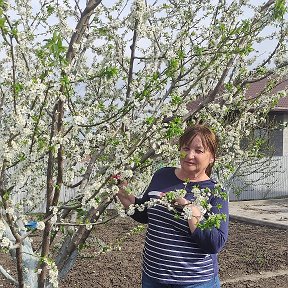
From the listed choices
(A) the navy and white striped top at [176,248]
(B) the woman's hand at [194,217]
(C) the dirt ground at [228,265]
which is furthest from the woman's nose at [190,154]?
(C) the dirt ground at [228,265]

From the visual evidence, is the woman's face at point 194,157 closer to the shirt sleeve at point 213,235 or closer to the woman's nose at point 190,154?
the woman's nose at point 190,154

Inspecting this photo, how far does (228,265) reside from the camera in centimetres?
704

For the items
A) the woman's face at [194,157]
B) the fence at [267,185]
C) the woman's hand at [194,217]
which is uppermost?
the woman's face at [194,157]

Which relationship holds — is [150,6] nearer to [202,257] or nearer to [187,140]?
[187,140]

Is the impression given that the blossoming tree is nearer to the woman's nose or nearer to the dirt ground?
the woman's nose

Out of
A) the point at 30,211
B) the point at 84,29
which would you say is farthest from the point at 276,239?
the point at 84,29

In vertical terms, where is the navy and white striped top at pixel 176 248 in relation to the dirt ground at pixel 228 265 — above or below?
above

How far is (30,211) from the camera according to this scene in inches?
139

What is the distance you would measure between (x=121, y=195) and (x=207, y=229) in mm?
518

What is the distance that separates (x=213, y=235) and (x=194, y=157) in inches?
16.9

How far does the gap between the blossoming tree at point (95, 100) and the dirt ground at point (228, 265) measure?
231 cm

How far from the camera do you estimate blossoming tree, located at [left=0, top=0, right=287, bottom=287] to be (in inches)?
98.3

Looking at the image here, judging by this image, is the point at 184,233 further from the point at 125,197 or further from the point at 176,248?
the point at 125,197

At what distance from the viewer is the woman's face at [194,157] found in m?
2.87
